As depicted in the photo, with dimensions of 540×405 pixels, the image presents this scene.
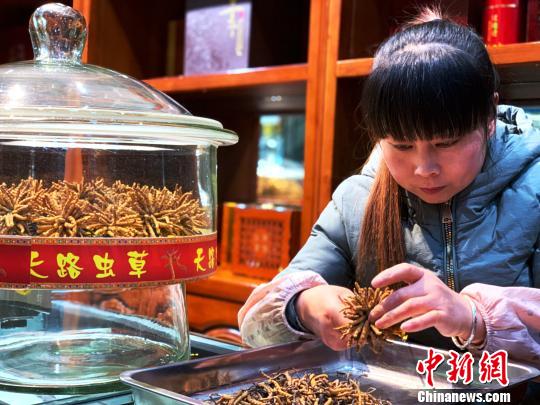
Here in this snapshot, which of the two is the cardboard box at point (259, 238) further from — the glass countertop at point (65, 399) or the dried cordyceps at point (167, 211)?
the glass countertop at point (65, 399)

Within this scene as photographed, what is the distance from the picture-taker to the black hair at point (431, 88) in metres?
0.93

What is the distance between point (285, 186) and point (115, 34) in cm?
75

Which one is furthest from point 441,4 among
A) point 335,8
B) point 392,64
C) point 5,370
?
point 5,370

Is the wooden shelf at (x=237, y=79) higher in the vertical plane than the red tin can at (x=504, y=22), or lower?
lower

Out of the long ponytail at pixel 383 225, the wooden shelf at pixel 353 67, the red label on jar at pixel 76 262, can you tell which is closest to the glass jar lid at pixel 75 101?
the red label on jar at pixel 76 262

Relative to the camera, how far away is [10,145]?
0.82 meters

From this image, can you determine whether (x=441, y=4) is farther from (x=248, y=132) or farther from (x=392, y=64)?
(x=248, y=132)

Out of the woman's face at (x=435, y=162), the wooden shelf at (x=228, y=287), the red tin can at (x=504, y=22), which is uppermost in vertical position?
the red tin can at (x=504, y=22)

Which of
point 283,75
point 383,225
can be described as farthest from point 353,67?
point 383,225

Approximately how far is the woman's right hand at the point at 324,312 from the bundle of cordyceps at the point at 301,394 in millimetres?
110

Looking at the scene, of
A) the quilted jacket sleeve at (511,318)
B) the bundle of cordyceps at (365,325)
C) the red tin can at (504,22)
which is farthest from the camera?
the red tin can at (504,22)

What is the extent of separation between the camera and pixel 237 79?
1855mm

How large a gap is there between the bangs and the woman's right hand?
24 cm

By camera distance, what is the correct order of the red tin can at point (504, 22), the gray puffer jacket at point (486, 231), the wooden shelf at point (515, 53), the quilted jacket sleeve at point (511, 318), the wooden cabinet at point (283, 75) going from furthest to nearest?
the wooden cabinet at point (283, 75) < the red tin can at point (504, 22) < the wooden shelf at point (515, 53) < the gray puffer jacket at point (486, 231) < the quilted jacket sleeve at point (511, 318)
